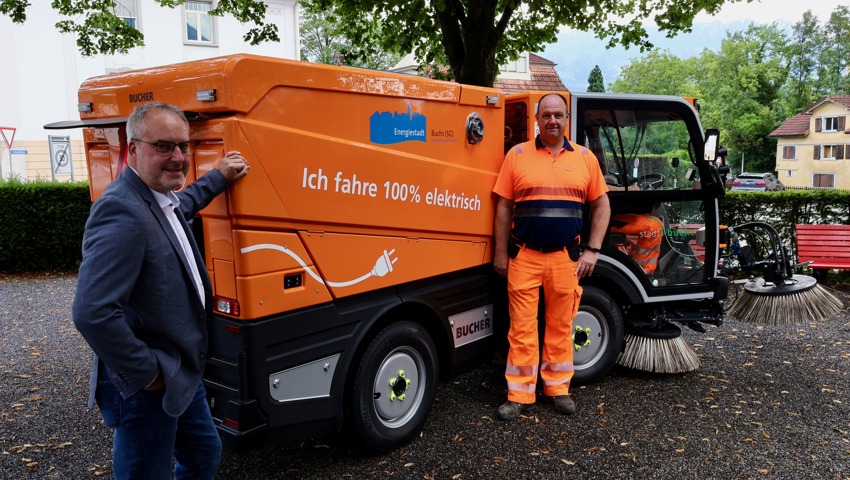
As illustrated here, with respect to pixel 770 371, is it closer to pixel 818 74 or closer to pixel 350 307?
pixel 350 307

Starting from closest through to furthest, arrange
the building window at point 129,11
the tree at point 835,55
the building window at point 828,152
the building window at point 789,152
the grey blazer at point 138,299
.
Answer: the grey blazer at point 138,299, the building window at point 129,11, the building window at point 828,152, the building window at point 789,152, the tree at point 835,55

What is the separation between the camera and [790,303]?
16.9ft

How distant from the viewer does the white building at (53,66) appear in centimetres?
1788

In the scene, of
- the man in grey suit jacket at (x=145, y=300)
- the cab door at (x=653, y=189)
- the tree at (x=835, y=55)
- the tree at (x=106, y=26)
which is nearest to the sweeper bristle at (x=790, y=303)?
the cab door at (x=653, y=189)

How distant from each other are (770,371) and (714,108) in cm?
5218

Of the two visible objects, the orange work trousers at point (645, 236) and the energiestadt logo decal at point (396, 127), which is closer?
the energiestadt logo decal at point (396, 127)

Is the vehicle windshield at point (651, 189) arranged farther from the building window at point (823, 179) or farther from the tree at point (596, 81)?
the building window at point (823, 179)

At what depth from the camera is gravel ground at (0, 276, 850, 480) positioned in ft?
11.7

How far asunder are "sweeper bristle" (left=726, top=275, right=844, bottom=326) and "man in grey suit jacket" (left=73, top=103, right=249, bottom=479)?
474cm

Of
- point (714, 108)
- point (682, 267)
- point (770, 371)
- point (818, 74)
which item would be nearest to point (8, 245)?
point (682, 267)

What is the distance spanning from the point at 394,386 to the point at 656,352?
92.6 inches

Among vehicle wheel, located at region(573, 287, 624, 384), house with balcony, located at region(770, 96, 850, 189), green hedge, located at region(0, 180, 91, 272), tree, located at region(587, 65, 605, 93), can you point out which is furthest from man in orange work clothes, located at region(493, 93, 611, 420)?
house with balcony, located at region(770, 96, 850, 189)

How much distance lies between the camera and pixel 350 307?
333cm

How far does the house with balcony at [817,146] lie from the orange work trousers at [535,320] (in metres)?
50.1
